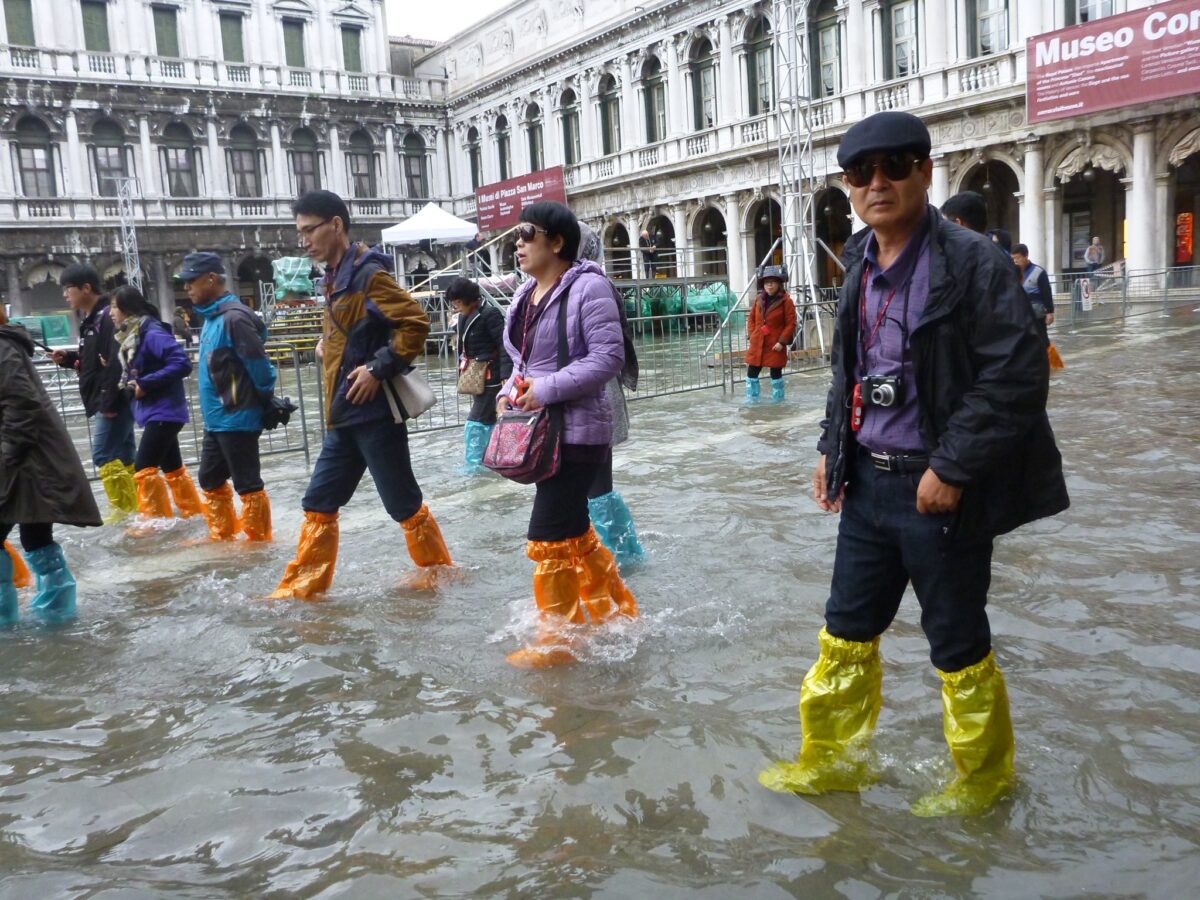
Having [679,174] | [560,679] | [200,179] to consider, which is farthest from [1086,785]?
[200,179]

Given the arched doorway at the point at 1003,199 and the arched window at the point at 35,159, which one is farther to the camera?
the arched window at the point at 35,159

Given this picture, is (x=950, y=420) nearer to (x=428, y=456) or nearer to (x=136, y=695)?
(x=136, y=695)

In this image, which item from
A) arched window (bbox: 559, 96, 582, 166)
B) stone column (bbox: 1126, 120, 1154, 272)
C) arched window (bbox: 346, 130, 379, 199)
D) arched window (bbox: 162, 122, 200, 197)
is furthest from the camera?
arched window (bbox: 346, 130, 379, 199)

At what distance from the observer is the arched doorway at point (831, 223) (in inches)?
1156

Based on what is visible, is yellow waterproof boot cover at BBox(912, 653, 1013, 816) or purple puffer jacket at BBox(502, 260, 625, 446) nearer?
yellow waterproof boot cover at BBox(912, 653, 1013, 816)

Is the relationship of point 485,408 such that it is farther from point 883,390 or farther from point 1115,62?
point 1115,62

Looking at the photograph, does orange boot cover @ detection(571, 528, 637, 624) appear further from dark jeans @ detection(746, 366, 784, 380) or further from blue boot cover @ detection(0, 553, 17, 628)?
dark jeans @ detection(746, 366, 784, 380)

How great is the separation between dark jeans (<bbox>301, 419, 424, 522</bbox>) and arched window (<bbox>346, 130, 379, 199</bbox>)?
3965 centimetres

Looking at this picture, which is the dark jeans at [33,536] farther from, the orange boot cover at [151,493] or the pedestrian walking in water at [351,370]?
the orange boot cover at [151,493]

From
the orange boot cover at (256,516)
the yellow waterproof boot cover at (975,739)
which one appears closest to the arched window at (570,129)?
the orange boot cover at (256,516)

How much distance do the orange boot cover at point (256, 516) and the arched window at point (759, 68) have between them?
26018 millimetres

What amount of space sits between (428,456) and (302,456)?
128cm

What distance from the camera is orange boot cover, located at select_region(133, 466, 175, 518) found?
671 centimetres

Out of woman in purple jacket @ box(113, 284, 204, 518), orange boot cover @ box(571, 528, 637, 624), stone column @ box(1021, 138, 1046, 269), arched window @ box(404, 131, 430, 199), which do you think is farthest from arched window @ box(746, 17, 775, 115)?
orange boot cover @ box(571, 528, 637, 624)
